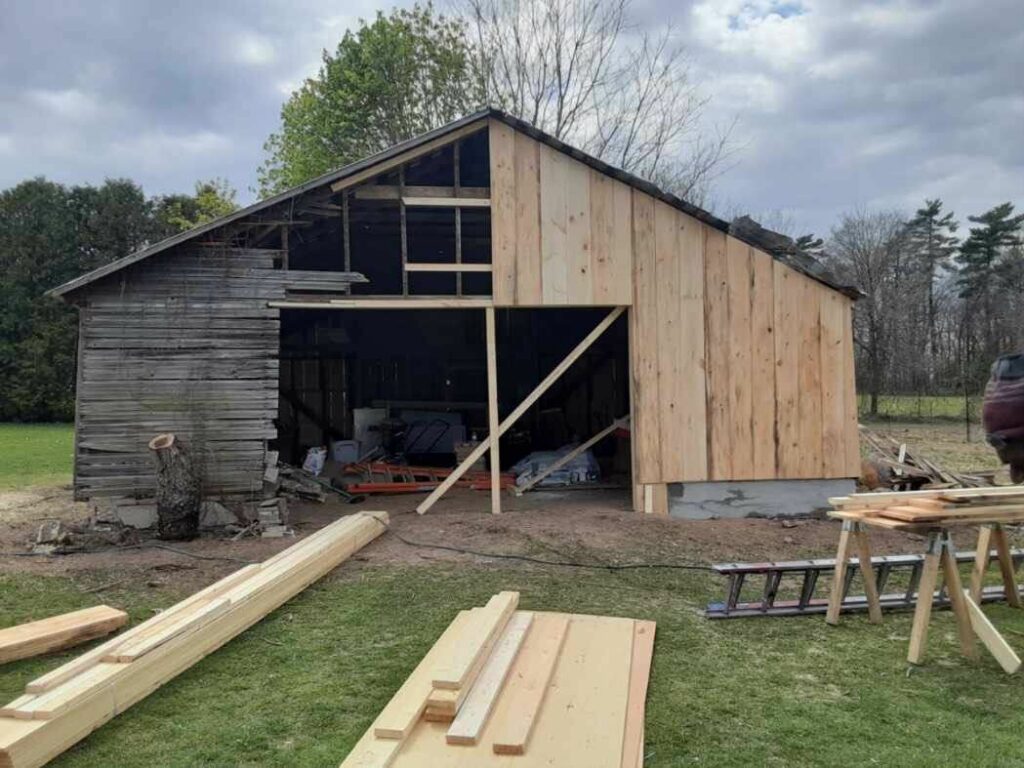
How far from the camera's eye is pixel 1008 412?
5.14 metres

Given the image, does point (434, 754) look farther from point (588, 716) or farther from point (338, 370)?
point (338, 370)

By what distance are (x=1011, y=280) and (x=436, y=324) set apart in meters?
28.7

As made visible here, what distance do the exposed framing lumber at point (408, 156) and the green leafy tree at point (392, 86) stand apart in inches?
615

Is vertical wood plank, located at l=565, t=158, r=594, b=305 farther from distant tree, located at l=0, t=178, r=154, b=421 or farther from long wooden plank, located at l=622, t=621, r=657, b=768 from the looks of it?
distant tree, located at l=0, t=178, r=154, b=421

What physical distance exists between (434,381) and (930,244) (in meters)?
29.9

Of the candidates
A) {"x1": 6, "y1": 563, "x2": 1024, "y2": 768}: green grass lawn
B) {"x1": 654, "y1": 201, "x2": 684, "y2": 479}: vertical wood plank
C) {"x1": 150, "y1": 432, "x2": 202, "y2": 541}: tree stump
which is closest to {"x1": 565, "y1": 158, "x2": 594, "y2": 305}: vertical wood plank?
{"x1": 654, "y1": 201, "x2": 684, "y2": 479}: vertical wood plank

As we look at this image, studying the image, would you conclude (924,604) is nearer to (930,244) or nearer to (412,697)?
(412,697)

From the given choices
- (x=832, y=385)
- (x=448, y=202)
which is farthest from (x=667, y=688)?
(x=448, y=202)

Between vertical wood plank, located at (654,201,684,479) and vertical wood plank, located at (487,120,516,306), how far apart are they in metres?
1.72

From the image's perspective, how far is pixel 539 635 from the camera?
4.43 meters

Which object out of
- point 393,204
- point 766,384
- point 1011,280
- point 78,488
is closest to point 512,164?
point 393,204

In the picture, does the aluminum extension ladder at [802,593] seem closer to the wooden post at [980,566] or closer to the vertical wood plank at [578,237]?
the wooden post at [980,566]

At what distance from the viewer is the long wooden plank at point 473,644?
345cm

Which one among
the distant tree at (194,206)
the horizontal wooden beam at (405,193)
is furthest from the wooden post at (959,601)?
the distant tree at (194,206)
